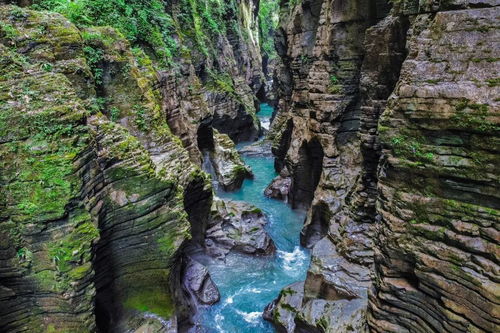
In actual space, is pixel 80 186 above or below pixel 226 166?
above

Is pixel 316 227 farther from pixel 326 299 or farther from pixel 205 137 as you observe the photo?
pixel 205 137

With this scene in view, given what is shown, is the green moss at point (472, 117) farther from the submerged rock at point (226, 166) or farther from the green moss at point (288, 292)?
the submerged rock at point (226, 166)

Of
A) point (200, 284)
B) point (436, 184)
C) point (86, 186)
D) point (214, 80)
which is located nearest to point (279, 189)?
point (200, 284)

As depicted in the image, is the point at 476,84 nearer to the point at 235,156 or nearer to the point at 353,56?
the point at 353,56

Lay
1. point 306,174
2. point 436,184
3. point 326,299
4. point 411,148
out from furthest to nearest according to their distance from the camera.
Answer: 1. point 306,174
2. point 326,299
3. point 411,148
4. point 436,184

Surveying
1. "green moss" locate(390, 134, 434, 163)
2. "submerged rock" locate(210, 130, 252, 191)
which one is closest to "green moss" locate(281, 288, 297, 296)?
"green moss" locate(390, 134, 434, 163)

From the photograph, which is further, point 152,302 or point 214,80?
point 214,80

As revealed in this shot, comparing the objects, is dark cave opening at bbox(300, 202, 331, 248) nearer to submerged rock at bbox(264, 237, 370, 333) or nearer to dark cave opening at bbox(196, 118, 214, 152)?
submerged rock at bbox(264, 237, 370, 333)
